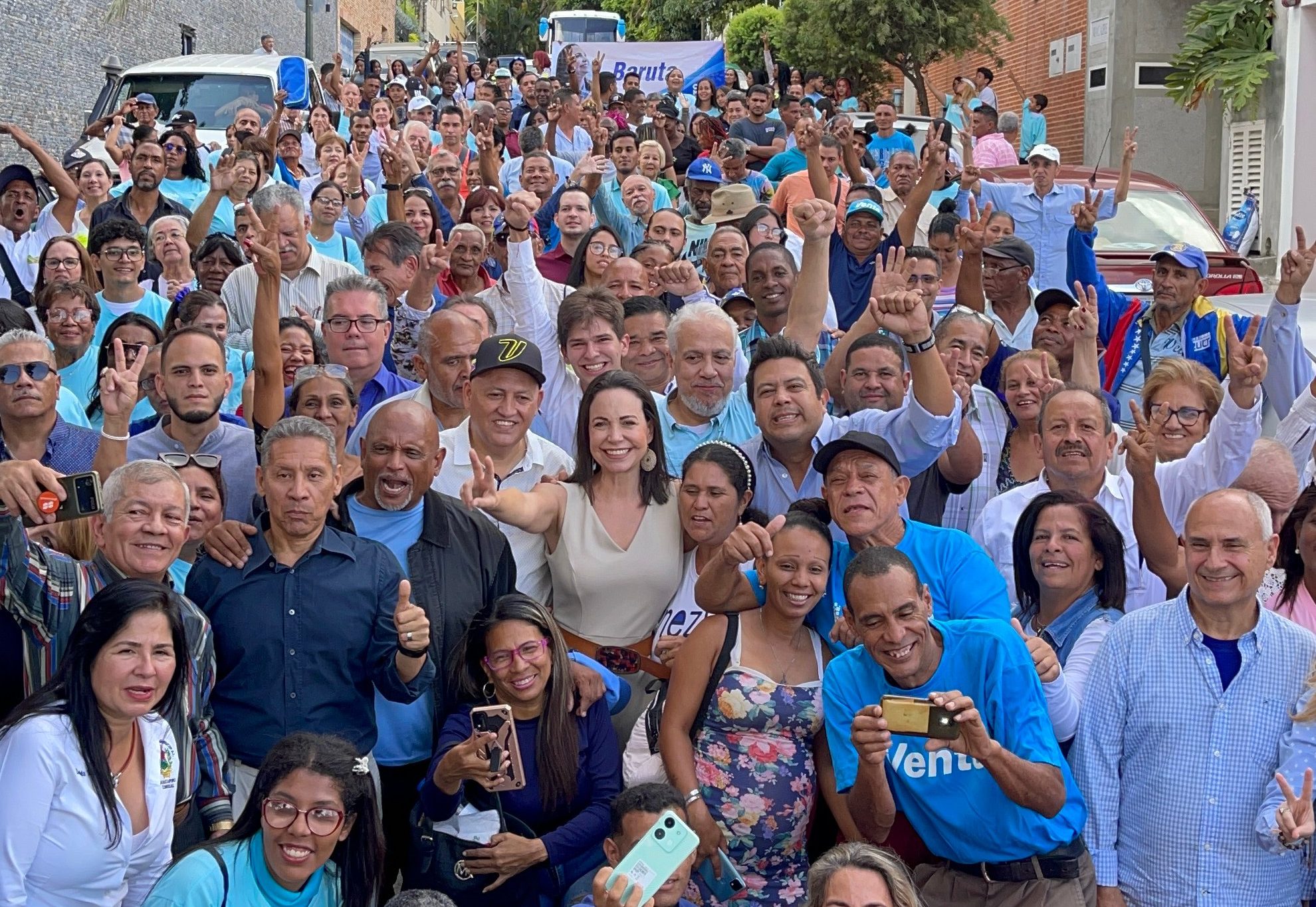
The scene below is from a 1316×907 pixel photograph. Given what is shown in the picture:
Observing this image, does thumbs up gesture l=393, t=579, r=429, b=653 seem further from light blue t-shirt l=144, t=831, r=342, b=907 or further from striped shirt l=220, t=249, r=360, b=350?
striped shirt l=220, t=249, r=360, b=350

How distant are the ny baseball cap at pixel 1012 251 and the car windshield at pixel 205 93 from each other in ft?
32.3

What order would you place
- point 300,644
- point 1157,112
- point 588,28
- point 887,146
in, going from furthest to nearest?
point 588,28 < point 1157,112 < point 887,146 < point 300,644

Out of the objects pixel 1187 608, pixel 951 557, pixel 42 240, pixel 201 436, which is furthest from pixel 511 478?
pixel 42 240

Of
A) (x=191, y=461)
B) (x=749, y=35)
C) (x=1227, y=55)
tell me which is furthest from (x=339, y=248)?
(x=749, y=35)

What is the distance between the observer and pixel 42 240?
9852mm

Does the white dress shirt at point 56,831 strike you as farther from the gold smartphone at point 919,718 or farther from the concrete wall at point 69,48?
the concrete wall at point 69,48

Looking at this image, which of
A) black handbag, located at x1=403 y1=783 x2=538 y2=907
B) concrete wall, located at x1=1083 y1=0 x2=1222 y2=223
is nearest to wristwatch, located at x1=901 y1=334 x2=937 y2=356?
black handbag, located at x1=403 y1=783 x2=538 y2=907

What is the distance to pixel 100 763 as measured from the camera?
4.18m

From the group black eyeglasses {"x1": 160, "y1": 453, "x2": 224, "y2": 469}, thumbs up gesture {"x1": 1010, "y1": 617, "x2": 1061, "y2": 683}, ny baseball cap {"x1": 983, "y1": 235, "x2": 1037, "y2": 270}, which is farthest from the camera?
ny baseball cap {"x1": 983, "y1": 235, "x2": 1037, "y2": 270}

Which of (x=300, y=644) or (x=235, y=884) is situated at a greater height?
(x=300, y=644)

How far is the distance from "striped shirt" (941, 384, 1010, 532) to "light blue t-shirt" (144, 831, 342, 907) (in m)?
3.04

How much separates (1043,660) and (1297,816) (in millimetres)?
797

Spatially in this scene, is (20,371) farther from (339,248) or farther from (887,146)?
(887,146)

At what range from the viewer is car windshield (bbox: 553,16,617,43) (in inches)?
1372
